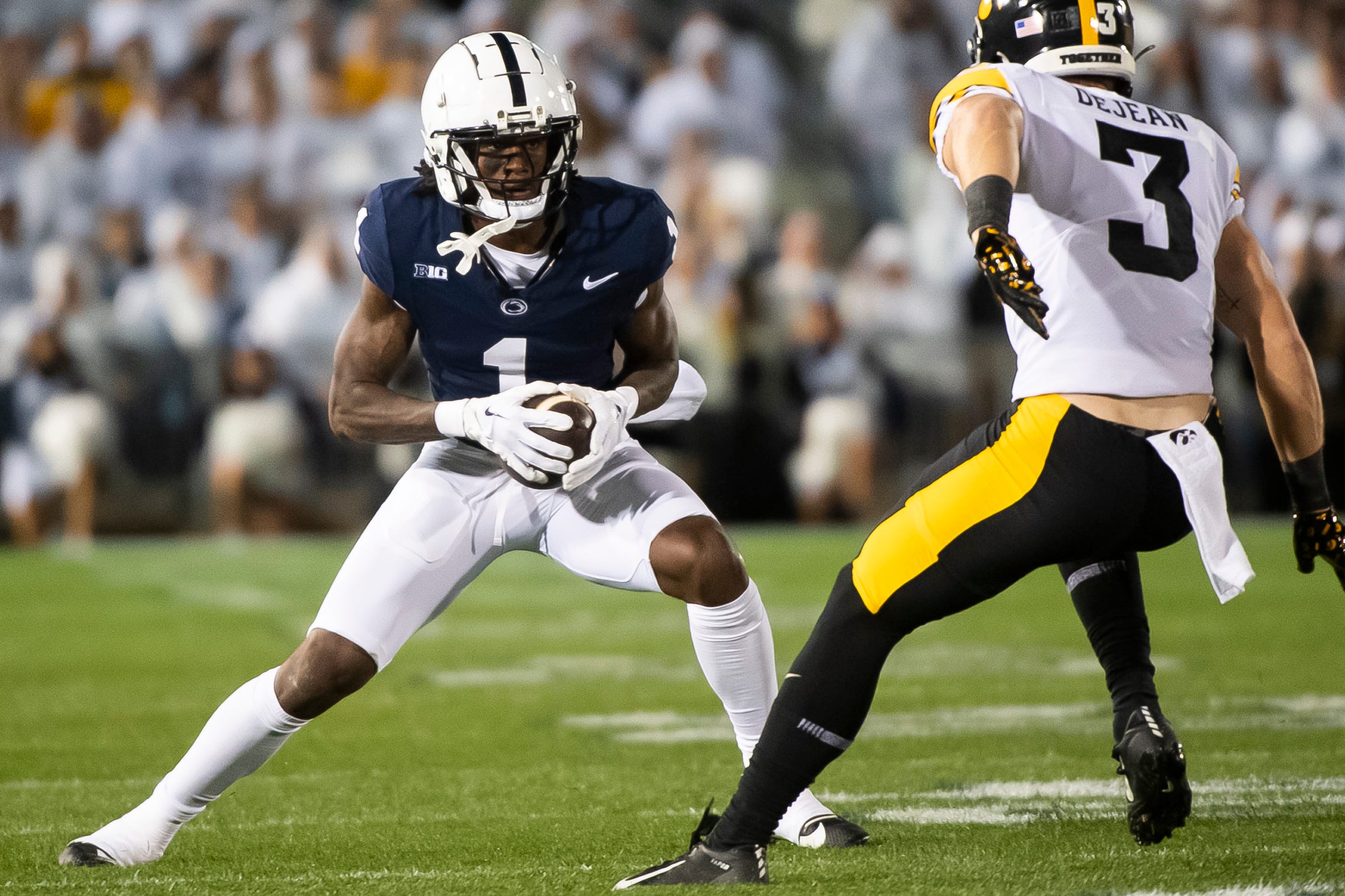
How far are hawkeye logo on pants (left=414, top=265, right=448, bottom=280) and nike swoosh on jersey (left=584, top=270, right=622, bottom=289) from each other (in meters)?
0.29

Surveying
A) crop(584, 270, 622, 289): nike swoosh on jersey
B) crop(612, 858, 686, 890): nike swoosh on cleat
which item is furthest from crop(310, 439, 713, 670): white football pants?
crop(612, 858, 686, 890): nike swoosh on cleat

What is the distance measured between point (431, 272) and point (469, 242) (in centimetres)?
11

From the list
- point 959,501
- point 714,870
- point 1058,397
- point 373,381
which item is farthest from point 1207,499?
point 373,381

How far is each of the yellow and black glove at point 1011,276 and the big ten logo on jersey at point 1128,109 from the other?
1.41 ft

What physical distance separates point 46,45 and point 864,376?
610cm

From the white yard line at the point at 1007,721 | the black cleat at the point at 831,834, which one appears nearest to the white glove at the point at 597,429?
the black cleat at the point at 831,834

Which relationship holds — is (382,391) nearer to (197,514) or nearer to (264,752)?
(264,752)

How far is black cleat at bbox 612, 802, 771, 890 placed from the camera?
118 inches

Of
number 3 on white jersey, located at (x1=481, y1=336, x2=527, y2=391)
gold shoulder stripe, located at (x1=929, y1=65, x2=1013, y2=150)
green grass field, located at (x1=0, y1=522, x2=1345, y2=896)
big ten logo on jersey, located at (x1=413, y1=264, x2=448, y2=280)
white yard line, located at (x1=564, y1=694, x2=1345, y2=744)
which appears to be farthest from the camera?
white yard line, located at (x1=564, y1=694, x2=1345, y2=744)

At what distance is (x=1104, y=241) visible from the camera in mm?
2855

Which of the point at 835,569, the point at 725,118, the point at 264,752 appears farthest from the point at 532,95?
the point at 725,118

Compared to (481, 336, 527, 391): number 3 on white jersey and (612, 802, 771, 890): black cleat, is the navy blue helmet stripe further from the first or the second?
(612, 802, 771, 890): black cleat

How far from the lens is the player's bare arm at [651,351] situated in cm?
365

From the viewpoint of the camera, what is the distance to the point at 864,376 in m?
10.3
